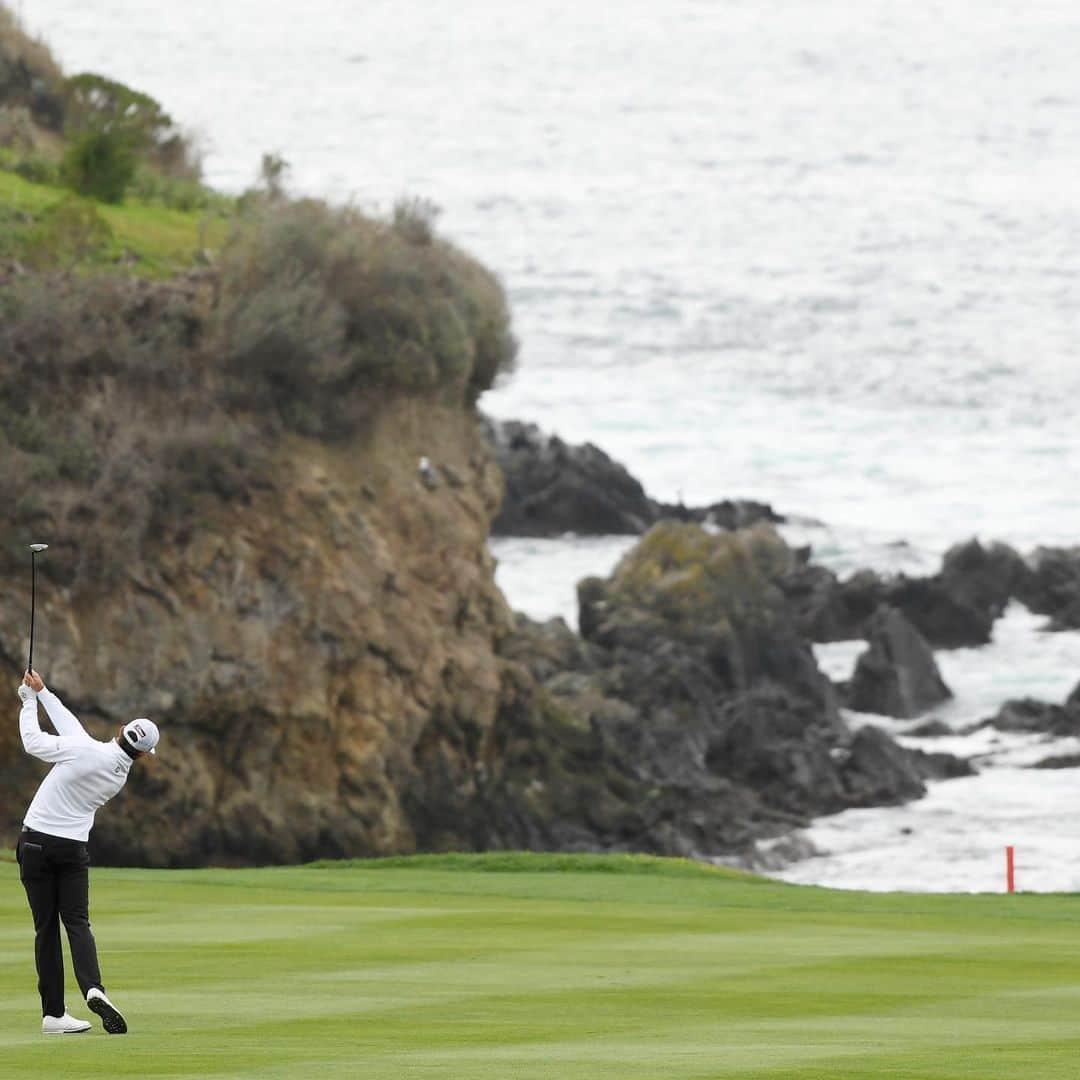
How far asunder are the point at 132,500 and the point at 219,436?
2045 mm

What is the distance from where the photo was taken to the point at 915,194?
427ft

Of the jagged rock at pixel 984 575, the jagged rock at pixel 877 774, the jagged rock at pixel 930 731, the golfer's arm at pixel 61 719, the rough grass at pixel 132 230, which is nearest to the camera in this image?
the golfer's arm at pixel 61 719

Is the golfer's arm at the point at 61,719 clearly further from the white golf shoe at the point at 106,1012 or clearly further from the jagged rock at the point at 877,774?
the jagged rock at the point at 877,774

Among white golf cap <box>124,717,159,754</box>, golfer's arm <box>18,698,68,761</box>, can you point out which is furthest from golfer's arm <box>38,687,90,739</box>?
white golf cap <box>124,717,159,754</box>

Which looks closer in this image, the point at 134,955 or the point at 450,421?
the point at 134,955

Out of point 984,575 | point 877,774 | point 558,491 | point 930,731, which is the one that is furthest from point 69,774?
point 558,491

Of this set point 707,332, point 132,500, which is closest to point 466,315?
point 132,500

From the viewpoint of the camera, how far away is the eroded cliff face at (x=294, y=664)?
121 feet

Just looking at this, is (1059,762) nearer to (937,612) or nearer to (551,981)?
(937,612)

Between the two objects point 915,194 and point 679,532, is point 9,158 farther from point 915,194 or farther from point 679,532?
point 915,194

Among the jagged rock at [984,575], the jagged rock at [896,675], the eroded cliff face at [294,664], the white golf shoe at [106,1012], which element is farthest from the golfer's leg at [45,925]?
the jagged rock at [984,575]

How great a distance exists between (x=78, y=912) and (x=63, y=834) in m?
0.46

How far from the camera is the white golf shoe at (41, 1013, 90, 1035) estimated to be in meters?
13.2

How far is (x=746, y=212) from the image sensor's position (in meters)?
128
